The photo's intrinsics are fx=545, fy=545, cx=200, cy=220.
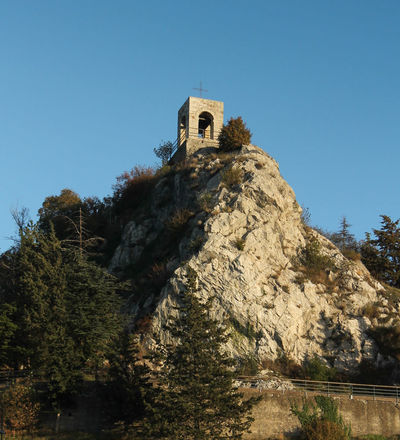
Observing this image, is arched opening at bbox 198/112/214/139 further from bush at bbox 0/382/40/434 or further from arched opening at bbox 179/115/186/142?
bush at bbox 0/382/40/434

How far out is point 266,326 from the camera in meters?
37.8

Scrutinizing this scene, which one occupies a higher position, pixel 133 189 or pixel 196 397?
pixel 133 189

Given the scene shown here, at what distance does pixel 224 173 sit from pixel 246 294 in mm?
12690

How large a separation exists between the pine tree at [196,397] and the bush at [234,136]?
1051 inches

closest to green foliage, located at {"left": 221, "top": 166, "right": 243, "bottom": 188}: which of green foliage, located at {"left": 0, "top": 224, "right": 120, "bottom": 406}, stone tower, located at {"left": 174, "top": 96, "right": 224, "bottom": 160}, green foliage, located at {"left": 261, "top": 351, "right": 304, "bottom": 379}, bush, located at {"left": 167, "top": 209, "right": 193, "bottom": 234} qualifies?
bush, located at {"left": 167, "top": 209, "right": 193, "bottom": 234}

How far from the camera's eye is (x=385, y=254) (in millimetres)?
52844

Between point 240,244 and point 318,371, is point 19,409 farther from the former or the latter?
point 318,371

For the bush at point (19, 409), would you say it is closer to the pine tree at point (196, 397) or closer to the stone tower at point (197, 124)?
the pine tree at point (196, 397)

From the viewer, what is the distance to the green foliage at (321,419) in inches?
1212

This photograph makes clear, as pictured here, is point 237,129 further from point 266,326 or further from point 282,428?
→ point 282,428

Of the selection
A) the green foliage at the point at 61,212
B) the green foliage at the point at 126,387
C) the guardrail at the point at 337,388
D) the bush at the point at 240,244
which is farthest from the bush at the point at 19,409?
the green foliage at the point at 61,212

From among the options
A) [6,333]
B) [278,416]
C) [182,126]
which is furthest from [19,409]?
[182,126]

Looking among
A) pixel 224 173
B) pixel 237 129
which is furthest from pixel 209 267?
pixel 237 129

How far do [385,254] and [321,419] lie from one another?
81.9 ft
